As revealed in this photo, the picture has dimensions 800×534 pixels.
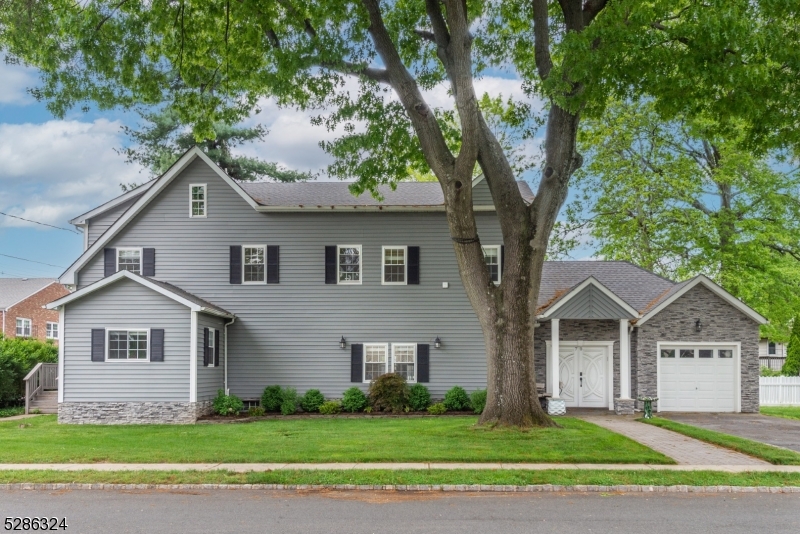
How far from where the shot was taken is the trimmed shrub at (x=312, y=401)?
2127 centimetres

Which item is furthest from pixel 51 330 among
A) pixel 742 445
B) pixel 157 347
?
pixel 742 445

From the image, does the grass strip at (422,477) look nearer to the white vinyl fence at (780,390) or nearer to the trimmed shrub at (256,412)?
the trimmed shrub at (256,412)

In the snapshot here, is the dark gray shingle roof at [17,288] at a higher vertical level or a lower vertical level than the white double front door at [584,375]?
higher

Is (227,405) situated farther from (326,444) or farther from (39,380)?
(39,380)

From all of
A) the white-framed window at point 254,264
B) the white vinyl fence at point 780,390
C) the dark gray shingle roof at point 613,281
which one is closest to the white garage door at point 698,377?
the dark gray shingle roof at point 613,281

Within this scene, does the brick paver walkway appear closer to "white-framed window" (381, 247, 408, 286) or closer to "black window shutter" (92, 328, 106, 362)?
"white-framed window" (381, 247, 408, 286)

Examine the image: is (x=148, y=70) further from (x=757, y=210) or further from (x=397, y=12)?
(x=757, y=210)

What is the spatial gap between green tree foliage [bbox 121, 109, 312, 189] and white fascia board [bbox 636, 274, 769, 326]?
846 inches

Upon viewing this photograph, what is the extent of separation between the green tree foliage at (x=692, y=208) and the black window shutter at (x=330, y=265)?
45.1 feet

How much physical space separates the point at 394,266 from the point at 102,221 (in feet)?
31.8

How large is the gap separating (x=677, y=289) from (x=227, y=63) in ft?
47.2

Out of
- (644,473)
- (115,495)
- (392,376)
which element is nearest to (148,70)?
(392,376)

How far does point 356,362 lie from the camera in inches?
858

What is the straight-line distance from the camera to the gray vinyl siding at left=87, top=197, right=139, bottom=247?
2339 centimetres
